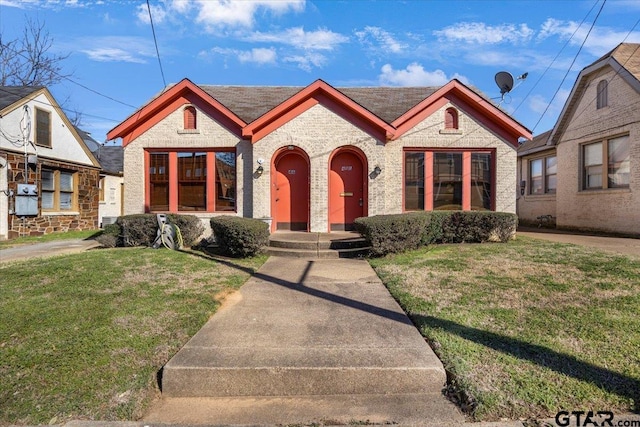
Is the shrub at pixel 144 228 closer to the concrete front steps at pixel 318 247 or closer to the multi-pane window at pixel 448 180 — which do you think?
the concrete front steps at pixel 318 247

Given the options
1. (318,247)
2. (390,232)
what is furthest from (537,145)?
(318,247)

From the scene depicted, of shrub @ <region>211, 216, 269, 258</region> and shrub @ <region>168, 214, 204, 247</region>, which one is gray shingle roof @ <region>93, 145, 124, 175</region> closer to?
shrub @ <region>168, 214, 204, 247</region>

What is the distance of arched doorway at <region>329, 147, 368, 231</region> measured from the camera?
433 inches

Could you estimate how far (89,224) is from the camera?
1656cm

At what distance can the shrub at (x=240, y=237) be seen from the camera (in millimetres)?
7734

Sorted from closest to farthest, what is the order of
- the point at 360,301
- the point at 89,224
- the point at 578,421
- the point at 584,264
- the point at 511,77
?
the point at 578,421, the point at 360,301, the point at 584,264, the point at 511,77, the point at 89,224

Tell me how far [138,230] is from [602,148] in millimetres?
16877

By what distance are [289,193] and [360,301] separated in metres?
→ 6.74

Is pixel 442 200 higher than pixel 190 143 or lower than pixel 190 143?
lower

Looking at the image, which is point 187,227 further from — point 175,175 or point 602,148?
point 602,148

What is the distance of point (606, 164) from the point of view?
43.6ft

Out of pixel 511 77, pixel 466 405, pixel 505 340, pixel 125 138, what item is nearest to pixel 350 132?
pixel 511 77

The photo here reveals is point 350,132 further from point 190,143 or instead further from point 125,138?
point 125,138

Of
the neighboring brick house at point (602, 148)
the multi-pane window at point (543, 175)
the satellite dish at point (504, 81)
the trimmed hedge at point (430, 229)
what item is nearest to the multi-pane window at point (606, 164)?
the neighboring brick house at point (602, 148)
